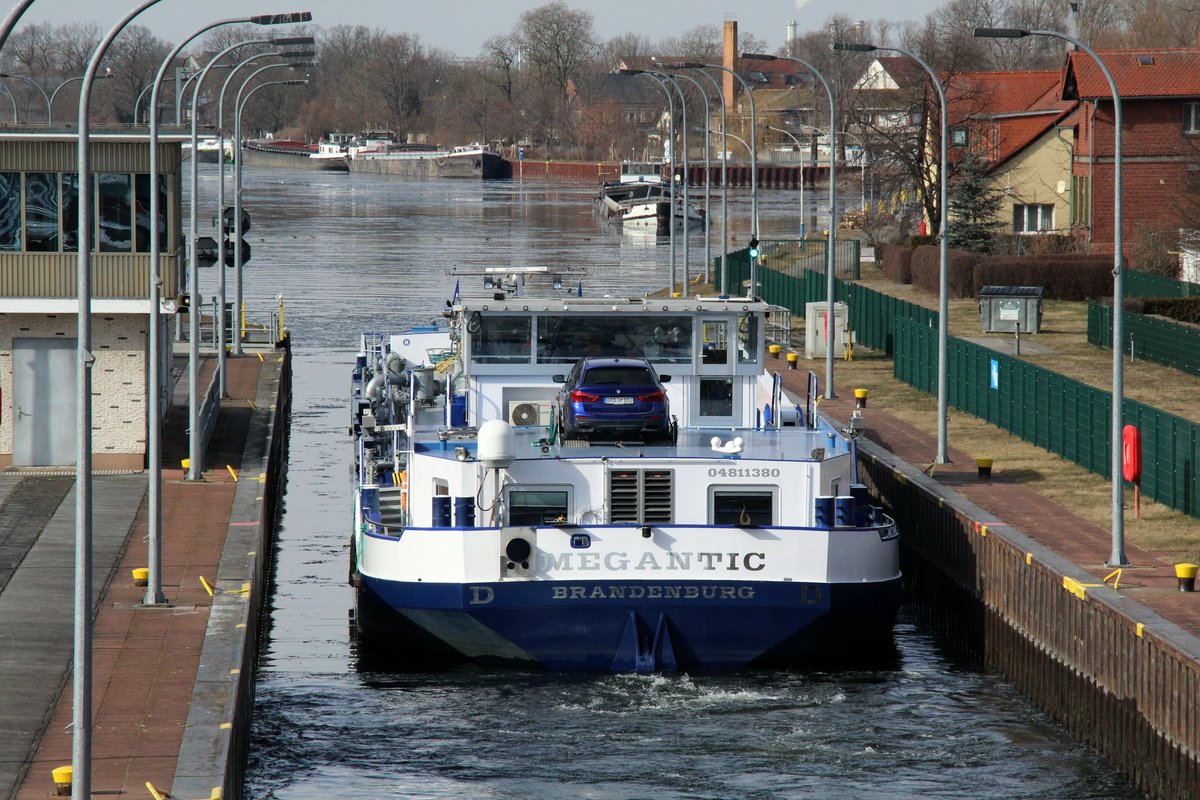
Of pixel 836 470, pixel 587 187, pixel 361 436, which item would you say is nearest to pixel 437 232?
pixel 587 187

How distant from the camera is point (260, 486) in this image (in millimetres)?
31875

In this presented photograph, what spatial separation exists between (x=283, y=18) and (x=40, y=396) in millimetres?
11761

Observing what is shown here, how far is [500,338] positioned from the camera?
95.8ft

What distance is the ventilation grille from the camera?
80.3 ft

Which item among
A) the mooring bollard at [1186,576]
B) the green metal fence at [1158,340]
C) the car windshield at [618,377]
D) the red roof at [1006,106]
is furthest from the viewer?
Answer: the red roof at [1006,106]

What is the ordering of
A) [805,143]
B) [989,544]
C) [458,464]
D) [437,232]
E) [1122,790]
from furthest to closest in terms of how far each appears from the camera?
1. [805,143]
2. [437,232]
3. [989,544]
4. [458,464]
5. [1122,790]

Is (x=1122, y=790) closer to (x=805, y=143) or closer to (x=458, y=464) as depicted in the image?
(x=458, y=464)

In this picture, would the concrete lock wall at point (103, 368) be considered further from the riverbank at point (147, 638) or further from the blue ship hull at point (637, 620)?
the blue ship hull at point (637, 620)

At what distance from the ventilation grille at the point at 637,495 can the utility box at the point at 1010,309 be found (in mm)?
27145

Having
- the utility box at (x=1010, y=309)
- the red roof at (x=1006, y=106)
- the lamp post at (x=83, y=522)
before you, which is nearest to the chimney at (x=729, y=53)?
the red roof at (x=1006, y=106)

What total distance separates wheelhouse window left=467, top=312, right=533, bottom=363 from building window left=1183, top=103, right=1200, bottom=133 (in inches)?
1832

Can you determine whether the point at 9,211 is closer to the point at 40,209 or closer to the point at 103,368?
the point at 40,209

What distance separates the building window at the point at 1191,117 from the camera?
68.9 metres

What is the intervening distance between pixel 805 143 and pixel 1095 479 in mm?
161513
